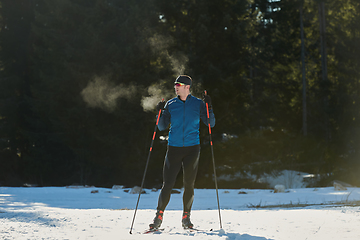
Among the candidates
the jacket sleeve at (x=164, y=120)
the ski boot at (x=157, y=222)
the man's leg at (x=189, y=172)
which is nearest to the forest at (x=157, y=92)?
the jacket sleeve at (x=164, y=120)

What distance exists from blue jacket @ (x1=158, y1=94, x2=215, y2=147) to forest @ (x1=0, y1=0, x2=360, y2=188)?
496 inches

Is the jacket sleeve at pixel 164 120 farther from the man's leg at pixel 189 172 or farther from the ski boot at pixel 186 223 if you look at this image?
the ski boot at pixel 186 223

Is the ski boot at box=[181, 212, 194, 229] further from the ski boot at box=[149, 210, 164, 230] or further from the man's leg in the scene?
the ski boot at box=[149, 210, 164, 230]

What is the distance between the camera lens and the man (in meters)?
4.43

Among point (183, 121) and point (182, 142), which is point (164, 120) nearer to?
point (183, 121)

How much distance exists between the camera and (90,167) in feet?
76.0

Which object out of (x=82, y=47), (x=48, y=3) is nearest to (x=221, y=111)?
(x=82, y=47)

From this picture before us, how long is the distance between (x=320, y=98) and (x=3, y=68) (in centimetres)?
2027

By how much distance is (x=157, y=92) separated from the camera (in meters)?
17.6

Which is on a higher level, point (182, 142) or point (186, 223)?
point (182, 142)

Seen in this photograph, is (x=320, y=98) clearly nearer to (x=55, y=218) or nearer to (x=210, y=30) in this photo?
(x=210, y=30)

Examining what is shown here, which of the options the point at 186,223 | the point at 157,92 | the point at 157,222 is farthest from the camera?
the point at 157,92

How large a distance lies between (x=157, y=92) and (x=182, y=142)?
523 inches

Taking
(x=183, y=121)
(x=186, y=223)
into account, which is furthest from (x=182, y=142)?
(x=186, y=223)
